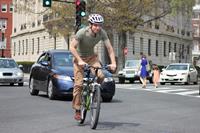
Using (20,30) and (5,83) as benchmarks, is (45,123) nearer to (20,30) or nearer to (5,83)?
(5,83)

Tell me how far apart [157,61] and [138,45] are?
22.9ft

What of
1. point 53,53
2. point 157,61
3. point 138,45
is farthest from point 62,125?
point 157,61

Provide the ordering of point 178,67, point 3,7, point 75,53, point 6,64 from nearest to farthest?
point 75,53 → point 6,64 → point 178,67 → point 3,7

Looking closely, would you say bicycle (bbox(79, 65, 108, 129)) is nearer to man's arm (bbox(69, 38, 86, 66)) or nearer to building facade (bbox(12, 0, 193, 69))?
man's arm (bbox(69, 38, 86, 66))

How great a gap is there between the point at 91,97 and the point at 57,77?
6.47m

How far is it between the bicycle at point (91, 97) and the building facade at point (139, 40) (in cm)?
4755

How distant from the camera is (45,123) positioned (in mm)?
10406

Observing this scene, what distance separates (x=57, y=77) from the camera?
16078 mm

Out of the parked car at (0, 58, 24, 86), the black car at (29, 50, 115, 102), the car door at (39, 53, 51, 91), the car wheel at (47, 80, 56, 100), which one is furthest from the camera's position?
the parked car at (0, 58, 24, 86)

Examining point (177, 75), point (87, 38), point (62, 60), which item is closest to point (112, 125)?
point (87, 38)

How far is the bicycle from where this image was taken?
31.0 feet

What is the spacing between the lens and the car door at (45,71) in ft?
55.4

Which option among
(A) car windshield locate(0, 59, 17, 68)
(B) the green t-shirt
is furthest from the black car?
(A) car windshield locate(0, 59, 17, 68)

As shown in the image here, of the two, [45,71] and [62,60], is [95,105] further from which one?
[45,71]
